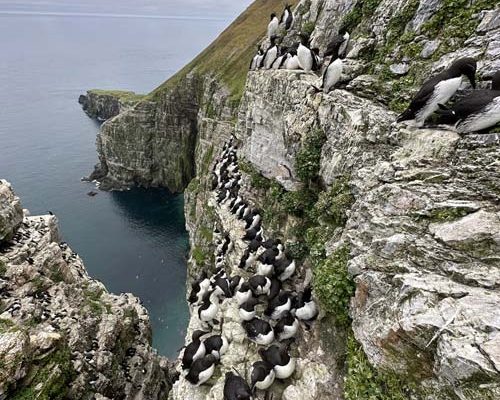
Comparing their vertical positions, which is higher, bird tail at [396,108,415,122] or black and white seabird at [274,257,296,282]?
bird tail at [396,108,415,122]

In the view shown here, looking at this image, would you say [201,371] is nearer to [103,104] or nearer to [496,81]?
[496,81]

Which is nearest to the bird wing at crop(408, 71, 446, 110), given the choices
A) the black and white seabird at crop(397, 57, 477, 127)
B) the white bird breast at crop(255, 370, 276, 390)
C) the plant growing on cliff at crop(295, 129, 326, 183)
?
the black and white seabird at crop(397, 57, 477, 127)

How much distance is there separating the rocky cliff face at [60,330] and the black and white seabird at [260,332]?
35.9 ft

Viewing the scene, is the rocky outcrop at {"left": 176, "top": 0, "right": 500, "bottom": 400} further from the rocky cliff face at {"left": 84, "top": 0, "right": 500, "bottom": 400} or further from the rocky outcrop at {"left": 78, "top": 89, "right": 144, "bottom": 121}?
the rocky outcrop at {"left": 78, "top": 89, "right": 144, "bottom": 121}

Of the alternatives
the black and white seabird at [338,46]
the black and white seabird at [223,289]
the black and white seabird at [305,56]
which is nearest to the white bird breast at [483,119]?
the black and white seabird at [338,46]

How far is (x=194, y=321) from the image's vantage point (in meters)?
17.9

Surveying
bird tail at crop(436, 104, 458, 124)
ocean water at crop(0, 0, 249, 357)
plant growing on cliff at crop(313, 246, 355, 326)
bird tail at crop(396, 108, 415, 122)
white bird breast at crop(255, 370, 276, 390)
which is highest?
bird tail at crop(436, 104, 458, 124)

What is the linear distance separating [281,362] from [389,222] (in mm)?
5876

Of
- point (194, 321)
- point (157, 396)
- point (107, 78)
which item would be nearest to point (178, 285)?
point (157, 396)

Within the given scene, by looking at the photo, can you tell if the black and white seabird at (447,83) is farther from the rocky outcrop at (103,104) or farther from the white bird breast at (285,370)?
the rocky outcrop at (103,104)

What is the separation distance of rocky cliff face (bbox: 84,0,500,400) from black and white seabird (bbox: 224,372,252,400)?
100cm

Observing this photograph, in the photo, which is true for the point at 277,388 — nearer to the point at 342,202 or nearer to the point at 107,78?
the point at 342,202

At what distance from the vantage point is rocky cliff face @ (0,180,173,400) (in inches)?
658

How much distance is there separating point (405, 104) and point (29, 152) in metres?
93.4
